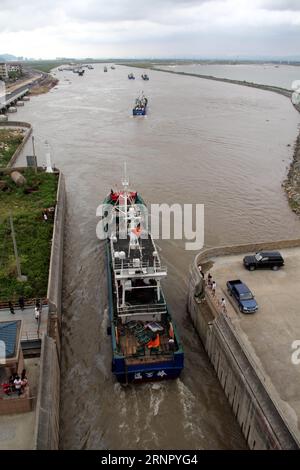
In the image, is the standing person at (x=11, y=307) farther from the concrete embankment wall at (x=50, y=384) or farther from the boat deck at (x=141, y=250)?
the boat deck at (x=141, y=250)

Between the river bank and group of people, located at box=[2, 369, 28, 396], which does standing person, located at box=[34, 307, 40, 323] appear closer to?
group of people, located at box=[2, 369, 28, 396]

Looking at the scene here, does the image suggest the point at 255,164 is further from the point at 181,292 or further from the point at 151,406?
the point at 151,406

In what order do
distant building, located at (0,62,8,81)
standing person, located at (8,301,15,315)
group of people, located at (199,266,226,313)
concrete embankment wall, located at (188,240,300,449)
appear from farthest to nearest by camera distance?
distant building, located at (0,62,8,81) < standing person, located at (8,301,15,315) < group of people, located at (199,266,226,313) < concrete embankment wall, located at (188,240,300,449)

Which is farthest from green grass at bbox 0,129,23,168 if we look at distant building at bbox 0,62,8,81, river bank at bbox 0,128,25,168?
distant building at bbox 0,62,8,81

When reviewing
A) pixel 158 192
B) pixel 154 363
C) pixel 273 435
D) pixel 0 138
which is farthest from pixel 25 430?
pixel 0 138

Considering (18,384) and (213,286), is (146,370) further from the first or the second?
(18,384)

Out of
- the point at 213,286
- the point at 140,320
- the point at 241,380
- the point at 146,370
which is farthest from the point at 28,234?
the point at 241,380
